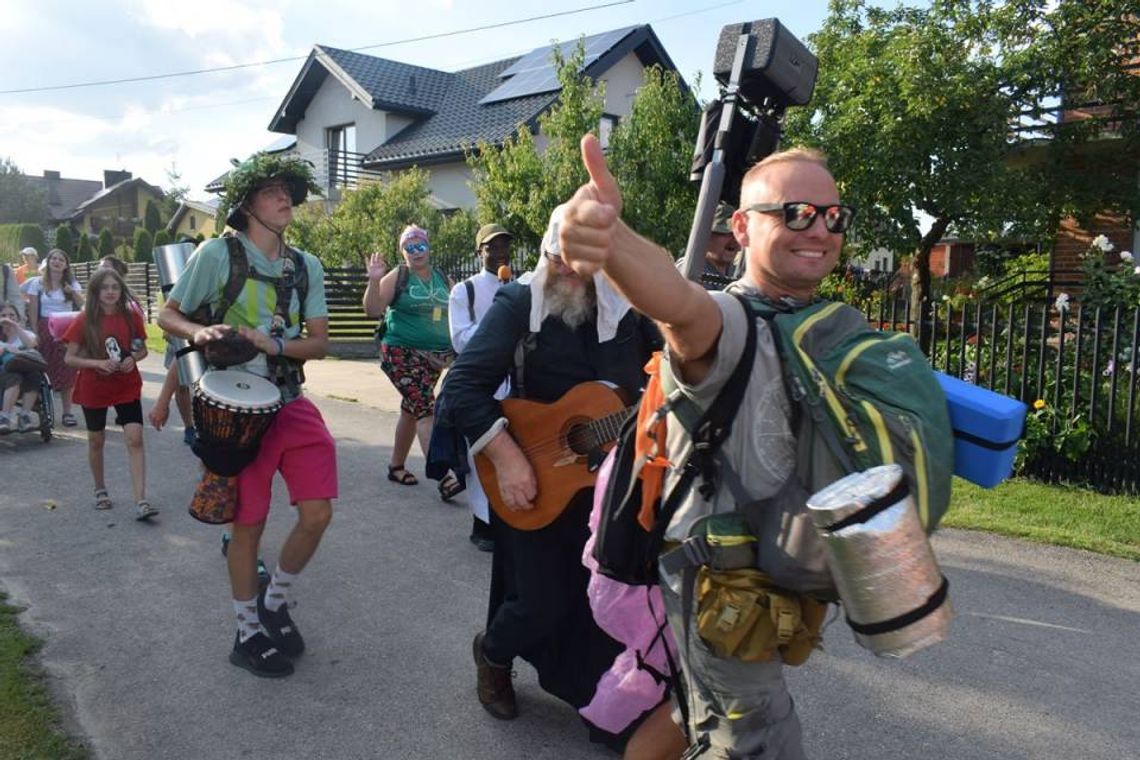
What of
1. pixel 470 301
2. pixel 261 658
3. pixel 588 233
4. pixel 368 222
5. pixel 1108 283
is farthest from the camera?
pixel 368 222

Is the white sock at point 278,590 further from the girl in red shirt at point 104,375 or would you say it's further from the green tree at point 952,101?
the green tree at point 952,101

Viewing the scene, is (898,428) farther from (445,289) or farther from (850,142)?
(850,142)

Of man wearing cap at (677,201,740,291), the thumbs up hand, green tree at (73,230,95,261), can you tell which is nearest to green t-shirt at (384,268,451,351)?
man wearing cap at (677,201,740,291)

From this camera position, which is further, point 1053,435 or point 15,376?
point 15,376

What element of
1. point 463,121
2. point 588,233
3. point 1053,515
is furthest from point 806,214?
point 463,121

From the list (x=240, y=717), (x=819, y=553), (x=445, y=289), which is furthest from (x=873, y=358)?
(x=445, y=289)

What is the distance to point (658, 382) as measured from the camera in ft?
6.94

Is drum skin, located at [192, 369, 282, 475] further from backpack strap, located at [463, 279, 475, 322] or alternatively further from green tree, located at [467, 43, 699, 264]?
green tree, located at [467, 43, 699, 264]

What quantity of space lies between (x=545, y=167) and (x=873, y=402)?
11887 mm

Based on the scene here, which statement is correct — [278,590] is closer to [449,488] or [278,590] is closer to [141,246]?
[449,488]

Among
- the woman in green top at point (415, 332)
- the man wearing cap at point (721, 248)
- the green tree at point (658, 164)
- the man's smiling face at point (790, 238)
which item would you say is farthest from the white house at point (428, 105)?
the man's smiling face at point (790, 238)

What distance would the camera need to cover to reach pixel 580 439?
3.26 metres

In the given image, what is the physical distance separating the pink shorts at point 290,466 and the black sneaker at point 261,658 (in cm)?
52

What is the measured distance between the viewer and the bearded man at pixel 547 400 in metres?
3.26
